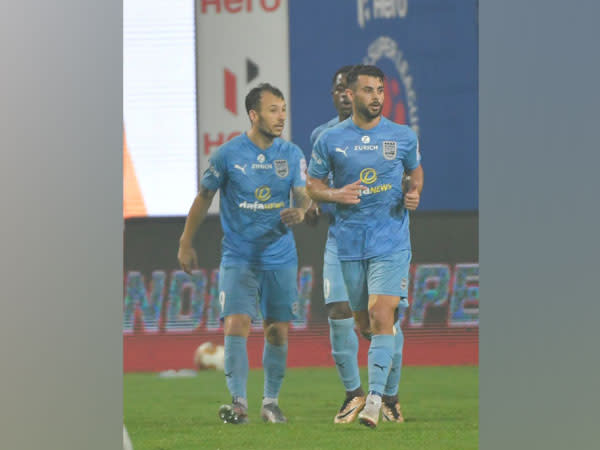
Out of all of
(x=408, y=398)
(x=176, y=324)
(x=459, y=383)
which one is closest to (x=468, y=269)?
(x=459, y=383)

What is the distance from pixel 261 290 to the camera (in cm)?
404

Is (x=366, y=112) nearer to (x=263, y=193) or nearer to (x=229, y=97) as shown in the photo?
(x=263, y=193)

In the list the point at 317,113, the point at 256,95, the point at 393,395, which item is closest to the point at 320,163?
the point at 256,95

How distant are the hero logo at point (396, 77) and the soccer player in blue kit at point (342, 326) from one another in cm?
153

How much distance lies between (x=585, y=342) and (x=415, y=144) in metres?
1.29

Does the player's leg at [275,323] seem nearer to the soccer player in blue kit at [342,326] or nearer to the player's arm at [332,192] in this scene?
the soccer player in blue kit at [342,326]

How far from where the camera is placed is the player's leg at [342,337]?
390cm

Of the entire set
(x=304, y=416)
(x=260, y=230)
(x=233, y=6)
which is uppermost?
(x=233, y=6)

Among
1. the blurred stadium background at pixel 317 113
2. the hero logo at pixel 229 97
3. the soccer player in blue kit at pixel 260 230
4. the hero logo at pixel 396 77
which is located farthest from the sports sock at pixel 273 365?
the hero logo at pixel 396 77

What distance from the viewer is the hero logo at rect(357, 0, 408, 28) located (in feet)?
18.2

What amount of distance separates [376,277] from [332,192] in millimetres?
388

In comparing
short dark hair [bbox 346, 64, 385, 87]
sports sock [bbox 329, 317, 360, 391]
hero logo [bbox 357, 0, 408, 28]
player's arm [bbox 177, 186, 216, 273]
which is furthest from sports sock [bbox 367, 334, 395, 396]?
hero logo [bbox 357, 0, 408, 28]

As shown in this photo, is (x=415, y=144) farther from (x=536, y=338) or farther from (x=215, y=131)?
(x=215, y=131)

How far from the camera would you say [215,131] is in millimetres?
5543
